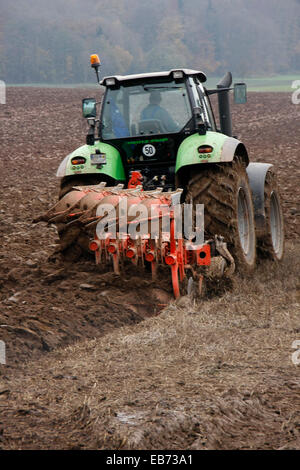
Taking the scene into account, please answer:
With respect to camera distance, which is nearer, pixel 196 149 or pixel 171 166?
pixel 196 149

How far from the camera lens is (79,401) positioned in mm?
3586

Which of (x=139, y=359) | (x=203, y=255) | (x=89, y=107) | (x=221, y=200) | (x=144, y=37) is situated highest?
(x=89, y=107)

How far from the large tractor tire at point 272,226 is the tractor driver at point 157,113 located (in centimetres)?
124

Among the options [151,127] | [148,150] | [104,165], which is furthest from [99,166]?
[151,127]

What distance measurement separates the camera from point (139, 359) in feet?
14.0

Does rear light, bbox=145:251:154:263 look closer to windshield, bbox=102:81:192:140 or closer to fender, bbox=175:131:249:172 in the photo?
fender, bbox=175:131:249:172

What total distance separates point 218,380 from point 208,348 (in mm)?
599

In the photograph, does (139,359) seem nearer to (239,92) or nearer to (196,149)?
(196,149)

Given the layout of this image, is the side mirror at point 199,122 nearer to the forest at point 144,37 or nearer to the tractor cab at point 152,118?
the tractor cab at point 152,118

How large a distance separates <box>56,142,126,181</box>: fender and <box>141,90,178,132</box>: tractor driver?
454 mm

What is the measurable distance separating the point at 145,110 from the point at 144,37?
2290 inches

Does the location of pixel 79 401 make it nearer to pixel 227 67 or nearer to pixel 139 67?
pixel 139 67

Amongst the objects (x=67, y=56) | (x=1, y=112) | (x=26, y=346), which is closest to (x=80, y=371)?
(x=26, y=346)

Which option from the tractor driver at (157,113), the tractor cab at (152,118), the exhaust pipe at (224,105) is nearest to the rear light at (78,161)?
the tractor cab at (152,118)
